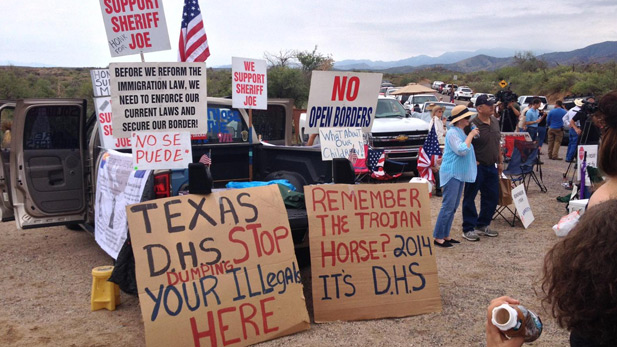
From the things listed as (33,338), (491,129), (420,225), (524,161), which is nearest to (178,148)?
(33,338)

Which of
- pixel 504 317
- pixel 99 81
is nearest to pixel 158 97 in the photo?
pixel 99 81

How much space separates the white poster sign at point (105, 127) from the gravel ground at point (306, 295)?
1.44 m

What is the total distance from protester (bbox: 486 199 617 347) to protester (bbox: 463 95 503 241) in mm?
5774

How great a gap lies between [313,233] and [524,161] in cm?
633

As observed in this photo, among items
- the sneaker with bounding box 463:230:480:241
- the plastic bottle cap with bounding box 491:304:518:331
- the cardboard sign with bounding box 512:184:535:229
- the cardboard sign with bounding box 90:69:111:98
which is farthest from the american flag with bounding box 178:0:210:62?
the plastic bottle cap with bounding box 491:304:518:331

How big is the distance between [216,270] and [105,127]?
296 centimetres

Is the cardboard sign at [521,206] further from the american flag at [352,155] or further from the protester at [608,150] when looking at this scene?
the protester at [608,150]

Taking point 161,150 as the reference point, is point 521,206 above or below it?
below

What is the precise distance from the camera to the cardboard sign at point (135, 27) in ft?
18.6

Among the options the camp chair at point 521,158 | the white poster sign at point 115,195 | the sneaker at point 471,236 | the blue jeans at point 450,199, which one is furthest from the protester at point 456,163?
the white poster sign at point 115,195

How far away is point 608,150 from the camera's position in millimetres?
3018

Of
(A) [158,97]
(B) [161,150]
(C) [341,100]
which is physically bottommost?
(B) [161,150]

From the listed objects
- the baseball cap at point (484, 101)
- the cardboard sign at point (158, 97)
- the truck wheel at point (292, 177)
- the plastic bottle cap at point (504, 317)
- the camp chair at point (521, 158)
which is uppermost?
the cardboard sign at point (158, 97)

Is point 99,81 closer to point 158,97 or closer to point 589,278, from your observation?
point 158,97
